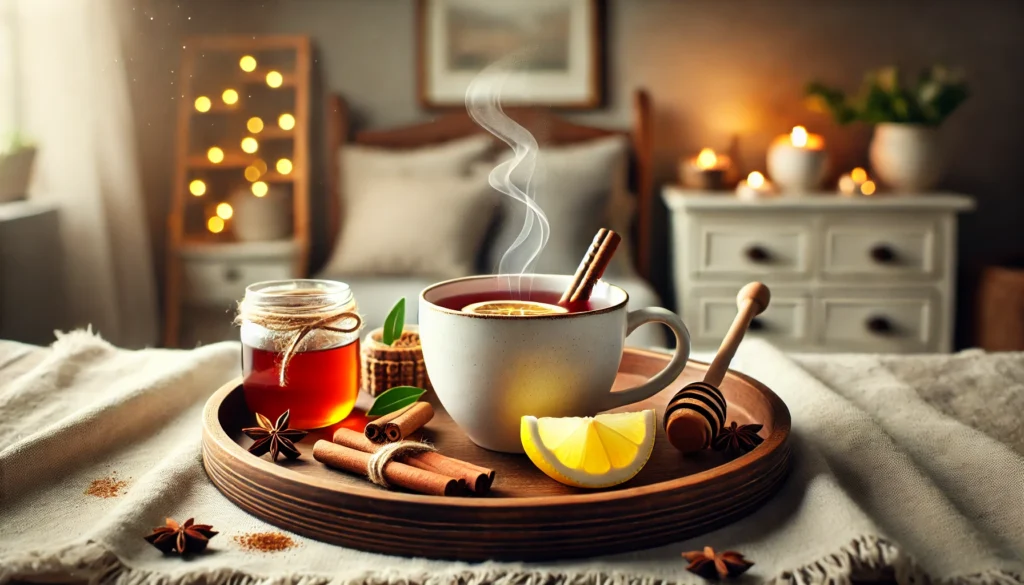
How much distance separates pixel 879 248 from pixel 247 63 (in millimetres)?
2382

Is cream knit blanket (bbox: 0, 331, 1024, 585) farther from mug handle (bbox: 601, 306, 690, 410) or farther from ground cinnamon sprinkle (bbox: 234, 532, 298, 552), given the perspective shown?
mug handle (bbox: 601, 306, 690, 410)

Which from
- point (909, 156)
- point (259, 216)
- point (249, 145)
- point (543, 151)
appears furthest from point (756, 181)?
point (249, 145)

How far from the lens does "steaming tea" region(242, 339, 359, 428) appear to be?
0.89m

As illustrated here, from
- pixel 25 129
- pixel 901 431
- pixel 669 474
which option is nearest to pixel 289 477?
pixel 669 474

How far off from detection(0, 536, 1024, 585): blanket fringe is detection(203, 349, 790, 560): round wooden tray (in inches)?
1.2

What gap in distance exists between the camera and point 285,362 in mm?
874

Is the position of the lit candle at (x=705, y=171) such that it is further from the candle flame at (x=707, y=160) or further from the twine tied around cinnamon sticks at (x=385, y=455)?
the twine tied around cinnamon sticks at (x=385, y=455)

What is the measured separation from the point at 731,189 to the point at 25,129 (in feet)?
7.98

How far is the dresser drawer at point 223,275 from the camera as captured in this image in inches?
121

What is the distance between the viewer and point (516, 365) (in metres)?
0.75

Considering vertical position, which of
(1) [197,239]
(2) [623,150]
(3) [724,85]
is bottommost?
(1) [197,239]

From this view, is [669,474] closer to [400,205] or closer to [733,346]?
[733,346]

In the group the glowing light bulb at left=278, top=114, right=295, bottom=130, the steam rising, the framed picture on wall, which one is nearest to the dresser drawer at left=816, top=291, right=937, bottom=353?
the steam rising

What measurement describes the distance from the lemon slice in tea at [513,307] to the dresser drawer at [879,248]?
2.30m
